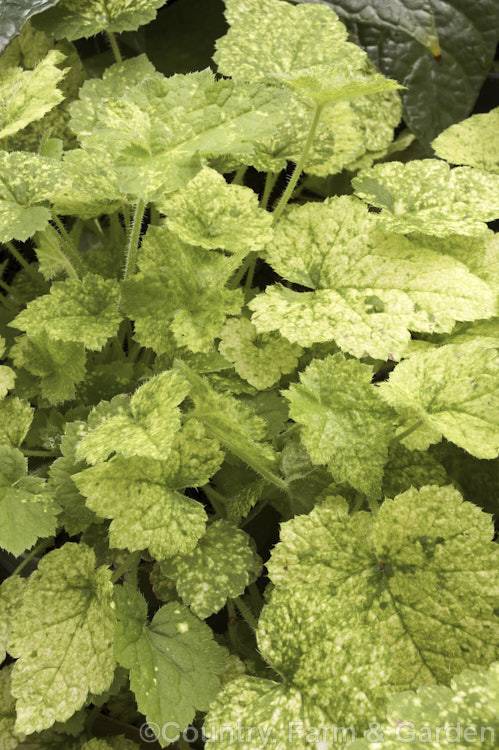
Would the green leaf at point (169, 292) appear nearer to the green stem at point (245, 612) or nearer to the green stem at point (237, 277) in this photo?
the green stem at point (237, 277)

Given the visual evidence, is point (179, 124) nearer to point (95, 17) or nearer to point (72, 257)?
point (72, 257)

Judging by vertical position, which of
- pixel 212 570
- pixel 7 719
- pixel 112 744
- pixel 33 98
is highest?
pixel 33 98

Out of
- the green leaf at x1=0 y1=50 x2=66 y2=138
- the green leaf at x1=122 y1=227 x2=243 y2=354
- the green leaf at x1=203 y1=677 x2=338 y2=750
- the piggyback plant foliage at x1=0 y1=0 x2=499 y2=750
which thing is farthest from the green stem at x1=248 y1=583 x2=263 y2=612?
the green leaf at x1=0 y1=50 x2=66 y2=138

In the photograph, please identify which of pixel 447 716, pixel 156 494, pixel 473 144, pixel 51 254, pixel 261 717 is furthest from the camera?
pixel 473 144

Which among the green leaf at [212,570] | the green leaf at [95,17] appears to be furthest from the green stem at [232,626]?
the green leaf at [95,17]

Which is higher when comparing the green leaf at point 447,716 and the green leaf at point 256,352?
the green leaf at point 256,352

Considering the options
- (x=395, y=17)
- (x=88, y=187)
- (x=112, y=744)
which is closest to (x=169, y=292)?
(x=88, y=187)

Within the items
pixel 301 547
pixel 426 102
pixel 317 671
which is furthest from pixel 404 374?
pixel 426 102
